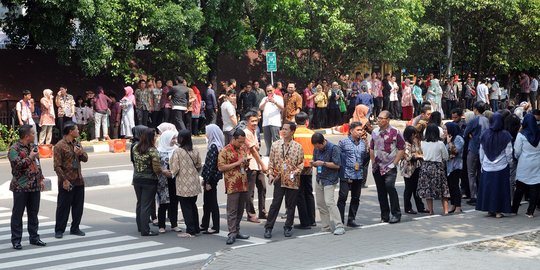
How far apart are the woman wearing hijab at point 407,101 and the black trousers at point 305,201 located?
2017 centimetres

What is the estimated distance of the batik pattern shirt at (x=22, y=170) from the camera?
1252 cm

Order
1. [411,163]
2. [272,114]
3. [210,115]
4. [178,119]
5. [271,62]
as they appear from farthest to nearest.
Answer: [271,62] → [210,115] → [178,119] → [272,114] → [411,163]

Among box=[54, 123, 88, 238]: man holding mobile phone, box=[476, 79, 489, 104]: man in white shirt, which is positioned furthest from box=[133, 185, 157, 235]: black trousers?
box=[476, 79, 489, 104]: man in white shirt

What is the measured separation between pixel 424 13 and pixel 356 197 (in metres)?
24.0

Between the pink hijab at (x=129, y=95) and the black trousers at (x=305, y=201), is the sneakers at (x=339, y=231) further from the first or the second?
the pink hijab at (x=129, y=95)

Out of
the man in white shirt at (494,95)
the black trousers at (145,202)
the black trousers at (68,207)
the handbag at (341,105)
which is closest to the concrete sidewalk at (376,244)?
the black trousers at (145,202)

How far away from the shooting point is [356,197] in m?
13.9

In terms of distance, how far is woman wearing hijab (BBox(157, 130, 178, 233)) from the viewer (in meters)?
13.6

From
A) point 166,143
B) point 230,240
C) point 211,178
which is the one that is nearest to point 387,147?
point 211,178

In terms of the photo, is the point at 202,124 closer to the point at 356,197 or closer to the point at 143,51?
the point at 143,51

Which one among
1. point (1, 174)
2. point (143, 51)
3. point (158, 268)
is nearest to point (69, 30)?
point (143, 51)

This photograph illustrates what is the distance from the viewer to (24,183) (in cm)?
1254

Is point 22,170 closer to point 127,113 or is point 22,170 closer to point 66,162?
point 66,162

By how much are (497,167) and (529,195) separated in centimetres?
73
